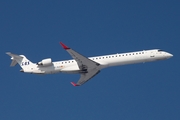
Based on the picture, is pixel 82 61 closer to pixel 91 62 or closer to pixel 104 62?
pixel 91 62

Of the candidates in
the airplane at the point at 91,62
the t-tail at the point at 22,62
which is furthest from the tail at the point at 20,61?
the airplane at the point at 91,62

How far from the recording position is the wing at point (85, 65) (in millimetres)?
37812

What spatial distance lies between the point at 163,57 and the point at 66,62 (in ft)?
34.5

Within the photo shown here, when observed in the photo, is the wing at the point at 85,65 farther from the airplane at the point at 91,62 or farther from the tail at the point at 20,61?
the tail at the point at 20,61

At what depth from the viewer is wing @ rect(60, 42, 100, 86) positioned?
124 ft

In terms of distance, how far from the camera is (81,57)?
38281 mm

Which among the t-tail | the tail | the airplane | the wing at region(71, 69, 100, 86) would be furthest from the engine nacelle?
the wing at region(71, 69, 100, 86)

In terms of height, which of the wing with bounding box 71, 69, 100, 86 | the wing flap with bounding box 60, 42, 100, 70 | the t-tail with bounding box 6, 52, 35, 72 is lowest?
the wing with bounding box 71, 69, 100, 86

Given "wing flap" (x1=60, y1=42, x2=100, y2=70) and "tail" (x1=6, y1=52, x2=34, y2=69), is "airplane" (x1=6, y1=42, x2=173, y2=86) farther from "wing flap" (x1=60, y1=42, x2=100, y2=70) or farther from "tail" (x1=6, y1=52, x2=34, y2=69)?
"tail" (x1=6, y1=52, x2=34, y2=69)

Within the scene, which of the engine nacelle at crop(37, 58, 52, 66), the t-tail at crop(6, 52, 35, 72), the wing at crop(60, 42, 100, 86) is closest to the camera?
the wing at crop(60, 42, 100, 86)

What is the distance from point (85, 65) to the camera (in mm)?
39250

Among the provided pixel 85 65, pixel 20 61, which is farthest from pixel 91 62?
pixel 20 61

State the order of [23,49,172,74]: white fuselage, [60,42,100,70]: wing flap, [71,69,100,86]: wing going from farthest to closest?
1. [71,69,100,86]: wing
2. [23,49,172,74]: white fuselage
3. [60,42,100,70]: wing flap

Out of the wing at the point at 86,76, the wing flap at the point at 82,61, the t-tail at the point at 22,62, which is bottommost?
the wing at the point at 86,76
